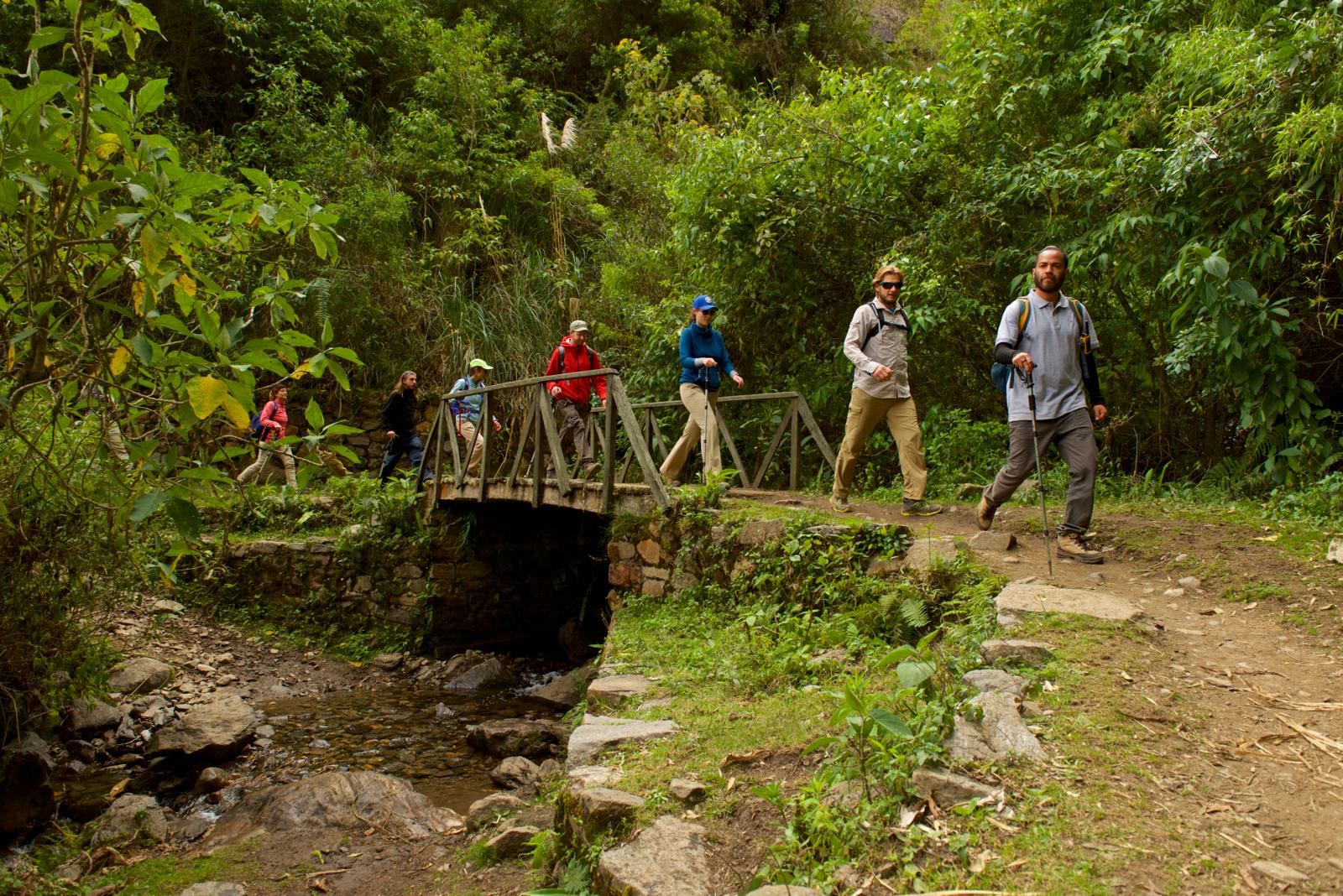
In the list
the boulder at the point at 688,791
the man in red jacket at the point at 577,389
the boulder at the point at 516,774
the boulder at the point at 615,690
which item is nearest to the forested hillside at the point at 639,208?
the boulder at the point at 688,791

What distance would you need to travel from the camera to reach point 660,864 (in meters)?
2.57

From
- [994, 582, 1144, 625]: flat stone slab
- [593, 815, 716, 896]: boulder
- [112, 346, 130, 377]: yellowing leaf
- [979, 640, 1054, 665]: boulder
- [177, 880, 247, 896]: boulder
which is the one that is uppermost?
[112, 346, 130, 377]: yellowing leaf

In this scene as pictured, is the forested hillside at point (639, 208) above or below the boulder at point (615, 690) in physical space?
above

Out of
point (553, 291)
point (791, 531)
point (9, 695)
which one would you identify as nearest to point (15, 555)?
point (9, 695)

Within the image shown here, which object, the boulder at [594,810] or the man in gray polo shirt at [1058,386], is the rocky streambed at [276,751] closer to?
the boulder at [594,810]

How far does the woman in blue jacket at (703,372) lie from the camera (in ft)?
23.5

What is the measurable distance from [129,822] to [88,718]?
184 centimetres

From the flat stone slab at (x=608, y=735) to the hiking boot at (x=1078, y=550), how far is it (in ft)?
8.13

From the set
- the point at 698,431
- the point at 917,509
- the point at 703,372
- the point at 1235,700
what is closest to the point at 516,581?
the point at 698,431

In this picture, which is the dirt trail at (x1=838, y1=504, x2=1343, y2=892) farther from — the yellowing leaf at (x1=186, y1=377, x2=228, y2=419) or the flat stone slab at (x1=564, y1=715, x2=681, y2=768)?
the yellowing leaf at (x1=186, y1=377, x2=228, y2=419)

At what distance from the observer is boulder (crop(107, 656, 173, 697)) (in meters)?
7.48

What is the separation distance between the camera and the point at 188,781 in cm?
621

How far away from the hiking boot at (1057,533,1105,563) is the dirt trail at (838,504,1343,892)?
5 centimetres

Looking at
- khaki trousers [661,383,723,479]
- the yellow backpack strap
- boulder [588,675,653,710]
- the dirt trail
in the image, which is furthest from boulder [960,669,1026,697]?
khaki trousers [661,383,723,479]
